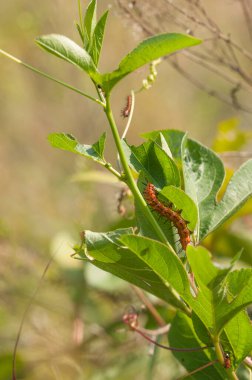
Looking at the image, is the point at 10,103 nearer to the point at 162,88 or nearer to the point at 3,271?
the point at 162,88

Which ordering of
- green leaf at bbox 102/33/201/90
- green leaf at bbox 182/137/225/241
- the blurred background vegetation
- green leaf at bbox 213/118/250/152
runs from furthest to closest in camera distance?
green leaf at bbox 213/118/250/152 < the blurred background vegetation < green leaf at bbox 182/137/225/241 < green leaf at bbox 102/33/201/90

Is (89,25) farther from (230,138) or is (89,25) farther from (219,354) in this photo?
(230,138)

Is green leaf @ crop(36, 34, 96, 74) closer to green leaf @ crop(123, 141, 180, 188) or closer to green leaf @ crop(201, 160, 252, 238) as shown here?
green leaf @ crop(123, 141, 180, 188)

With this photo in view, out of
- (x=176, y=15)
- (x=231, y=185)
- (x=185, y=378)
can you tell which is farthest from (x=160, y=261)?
(x=176, y=15)

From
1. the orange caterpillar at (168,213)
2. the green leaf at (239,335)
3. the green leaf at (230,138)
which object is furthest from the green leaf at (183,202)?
the green leaf at (230,138)

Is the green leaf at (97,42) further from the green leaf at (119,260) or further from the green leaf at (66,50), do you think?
the green leaf at (119,260)

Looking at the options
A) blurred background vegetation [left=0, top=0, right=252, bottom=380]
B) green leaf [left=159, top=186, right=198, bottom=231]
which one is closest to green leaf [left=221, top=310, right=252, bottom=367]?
green leaf [left=159, top=186, right=198, bottom=231]

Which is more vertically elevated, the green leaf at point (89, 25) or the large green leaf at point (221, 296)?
the green leaf at point (89, 25)
